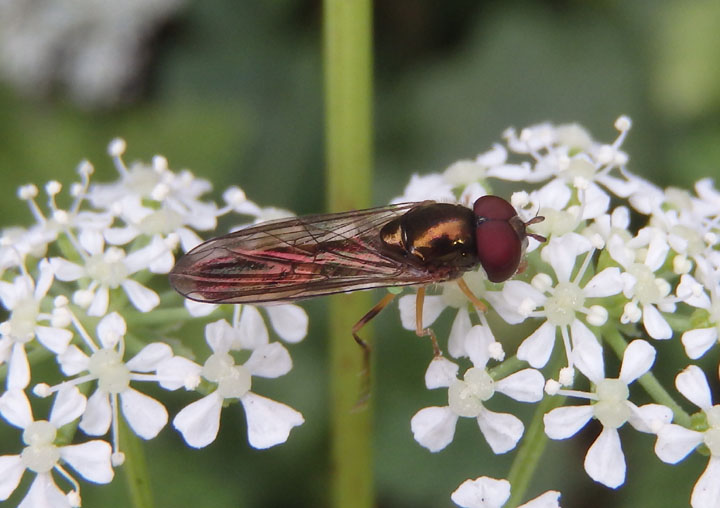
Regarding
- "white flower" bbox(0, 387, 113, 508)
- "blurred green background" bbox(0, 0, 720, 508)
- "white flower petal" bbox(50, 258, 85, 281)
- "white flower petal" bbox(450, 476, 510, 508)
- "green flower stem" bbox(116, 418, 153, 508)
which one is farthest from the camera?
"blurred green background" bbox(0, 0, 720, 508)

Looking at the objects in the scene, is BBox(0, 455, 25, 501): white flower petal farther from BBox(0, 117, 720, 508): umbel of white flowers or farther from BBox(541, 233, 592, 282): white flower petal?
BBox(541, 233, 592, 282): white flower petal

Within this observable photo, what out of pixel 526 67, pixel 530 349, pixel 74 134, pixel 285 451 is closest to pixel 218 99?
pixel 74 134

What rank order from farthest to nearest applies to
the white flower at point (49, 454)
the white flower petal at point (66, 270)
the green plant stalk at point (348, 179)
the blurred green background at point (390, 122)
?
the blurred green background at point (390, 122) < the green plant stalk at point (348, 179) < the white flower petal at point (66, 270) < the white flower at point (49, 454)

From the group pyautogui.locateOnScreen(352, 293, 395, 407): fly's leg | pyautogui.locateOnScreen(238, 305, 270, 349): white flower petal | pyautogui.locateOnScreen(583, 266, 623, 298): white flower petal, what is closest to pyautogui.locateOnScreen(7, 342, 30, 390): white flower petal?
Answer: pyautogui.locateOnScreen(238, 305, 270, 349): white flower petal

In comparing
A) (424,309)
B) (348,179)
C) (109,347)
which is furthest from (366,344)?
(109,347)

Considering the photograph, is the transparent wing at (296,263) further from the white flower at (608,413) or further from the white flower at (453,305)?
the white flower at (608,413)

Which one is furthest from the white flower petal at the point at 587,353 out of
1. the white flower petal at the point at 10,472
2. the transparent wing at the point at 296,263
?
the white flower petal at the point at 10,472
